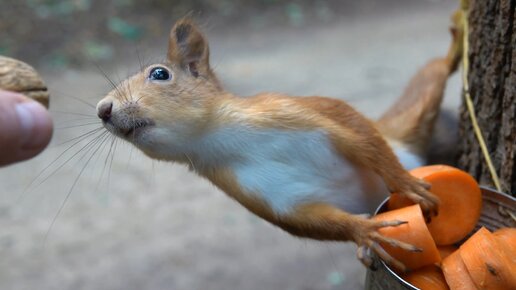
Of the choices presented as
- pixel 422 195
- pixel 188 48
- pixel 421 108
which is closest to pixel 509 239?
pixel 422 195

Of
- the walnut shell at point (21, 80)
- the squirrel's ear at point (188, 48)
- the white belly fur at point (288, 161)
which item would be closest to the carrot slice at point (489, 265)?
the white belly fur at point (288, 161)

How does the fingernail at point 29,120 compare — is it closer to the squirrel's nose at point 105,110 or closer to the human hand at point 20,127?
the human hand at point 20,127

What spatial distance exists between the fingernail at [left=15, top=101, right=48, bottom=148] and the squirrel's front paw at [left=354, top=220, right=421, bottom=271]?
725mm

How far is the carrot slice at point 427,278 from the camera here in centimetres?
134

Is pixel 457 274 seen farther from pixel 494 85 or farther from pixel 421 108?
pixel 421 108

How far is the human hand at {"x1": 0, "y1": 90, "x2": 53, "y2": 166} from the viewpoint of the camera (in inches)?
42.3

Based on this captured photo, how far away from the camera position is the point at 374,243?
1356 millimetres

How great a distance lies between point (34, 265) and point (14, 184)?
2.83 feet

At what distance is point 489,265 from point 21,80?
1.04m

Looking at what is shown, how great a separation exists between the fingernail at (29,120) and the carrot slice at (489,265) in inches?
35.6

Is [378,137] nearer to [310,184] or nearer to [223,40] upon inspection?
[310,184]

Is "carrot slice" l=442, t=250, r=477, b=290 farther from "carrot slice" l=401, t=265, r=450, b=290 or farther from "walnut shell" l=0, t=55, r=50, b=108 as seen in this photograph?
"walnut shell" l=0, t=55, r=50, b=108

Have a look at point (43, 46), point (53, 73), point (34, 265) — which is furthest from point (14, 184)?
point (43, 46)

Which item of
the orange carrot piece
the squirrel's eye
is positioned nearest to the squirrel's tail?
the orange carrot piece
